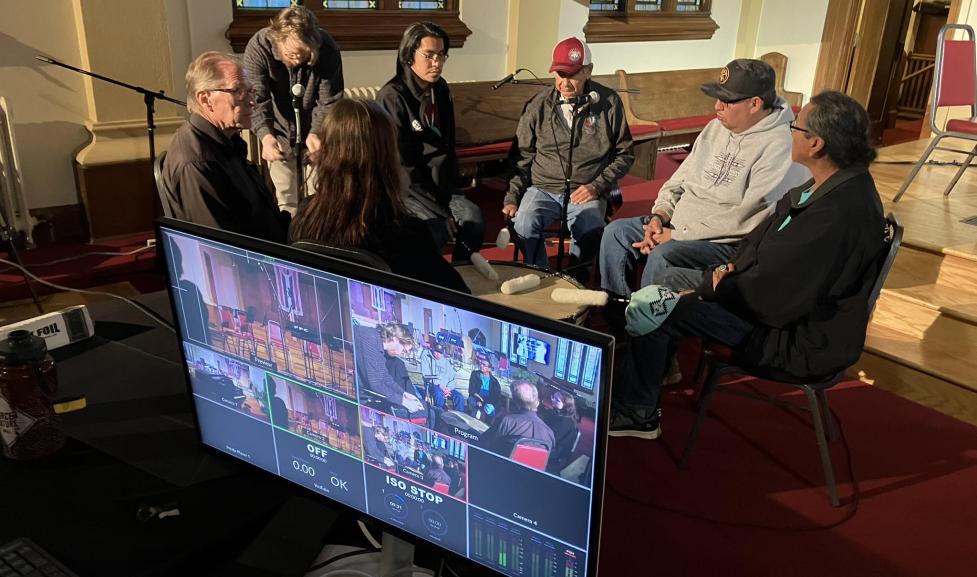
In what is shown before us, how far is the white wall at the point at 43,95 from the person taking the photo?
3.96 meters

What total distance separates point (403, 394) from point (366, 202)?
3.47 feet

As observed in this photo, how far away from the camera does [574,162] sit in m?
3.92

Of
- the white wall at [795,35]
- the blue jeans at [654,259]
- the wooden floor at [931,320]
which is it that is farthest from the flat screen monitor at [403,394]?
the white wall at [795,35]

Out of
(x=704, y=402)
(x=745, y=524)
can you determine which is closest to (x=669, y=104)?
(x=704, y=402)

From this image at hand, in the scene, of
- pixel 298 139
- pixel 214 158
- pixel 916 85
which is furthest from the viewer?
pixel 916 85

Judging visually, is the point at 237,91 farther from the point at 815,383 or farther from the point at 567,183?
the point at 815,383

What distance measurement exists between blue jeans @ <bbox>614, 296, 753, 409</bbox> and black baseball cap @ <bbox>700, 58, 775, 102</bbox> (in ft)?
3.08

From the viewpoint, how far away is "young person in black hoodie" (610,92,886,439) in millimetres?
2354

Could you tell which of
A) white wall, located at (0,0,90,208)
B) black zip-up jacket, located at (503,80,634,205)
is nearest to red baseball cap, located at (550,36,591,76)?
black zip-up jacket, located at (503,80,634,205)

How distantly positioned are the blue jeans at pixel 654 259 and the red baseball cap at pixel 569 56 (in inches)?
30.3

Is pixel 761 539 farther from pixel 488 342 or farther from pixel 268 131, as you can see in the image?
pixel 268 131

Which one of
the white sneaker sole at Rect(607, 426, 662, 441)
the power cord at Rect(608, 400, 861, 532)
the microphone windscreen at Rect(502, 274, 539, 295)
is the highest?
the microphone windscreen at Rect(502, 274, 539, 295)

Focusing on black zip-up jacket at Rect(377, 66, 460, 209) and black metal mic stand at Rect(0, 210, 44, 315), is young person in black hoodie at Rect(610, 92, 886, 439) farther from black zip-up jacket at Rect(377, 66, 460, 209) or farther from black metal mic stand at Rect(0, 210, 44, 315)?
black metal mic stand at Rect(0, 210, 44, 315)

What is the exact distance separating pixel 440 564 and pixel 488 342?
0.45 metres
